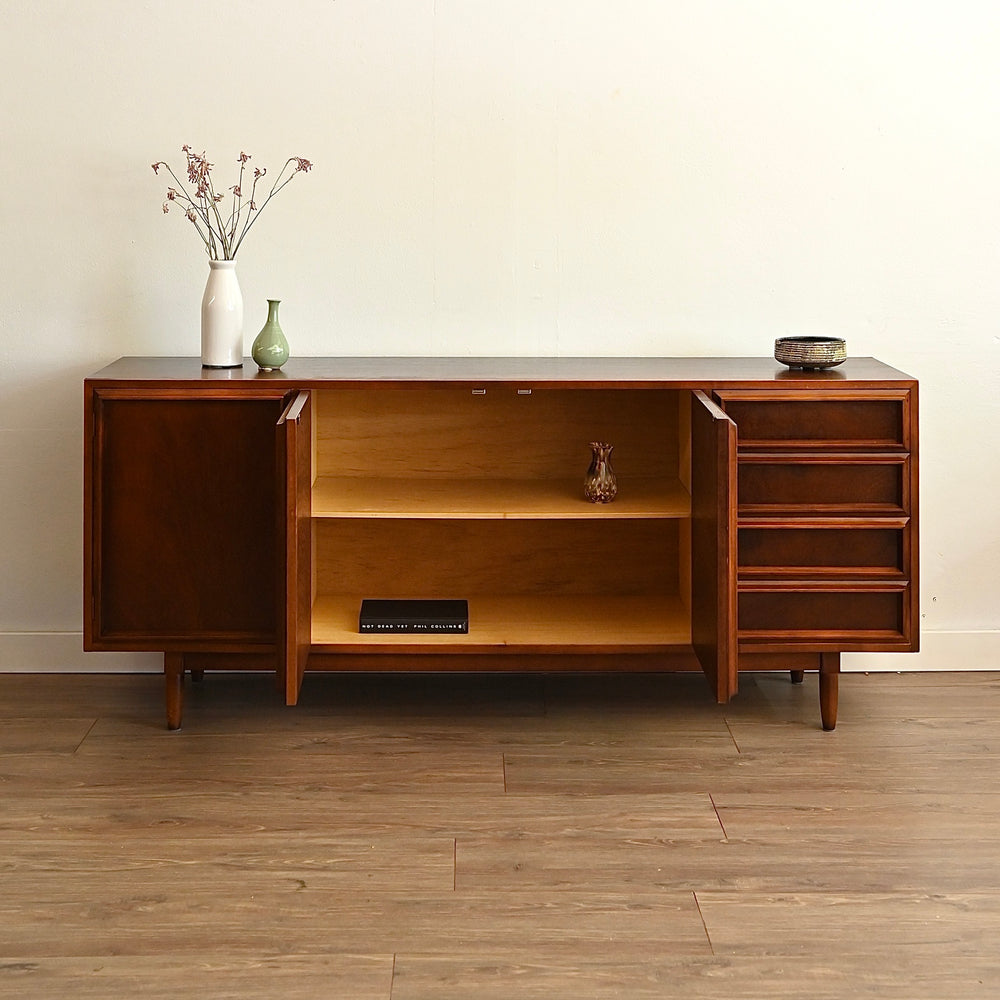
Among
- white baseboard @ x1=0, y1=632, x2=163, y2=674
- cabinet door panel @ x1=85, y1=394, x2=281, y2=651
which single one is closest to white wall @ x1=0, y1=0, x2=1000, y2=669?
white baseboard @ x1=0, y1=632, x2=163, y2=674

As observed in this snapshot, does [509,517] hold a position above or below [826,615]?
above

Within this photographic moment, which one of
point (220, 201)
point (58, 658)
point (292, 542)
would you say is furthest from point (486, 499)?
point (58, 658)

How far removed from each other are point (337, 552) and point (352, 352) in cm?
50

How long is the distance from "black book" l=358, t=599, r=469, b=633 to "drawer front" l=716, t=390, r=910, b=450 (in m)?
0.76

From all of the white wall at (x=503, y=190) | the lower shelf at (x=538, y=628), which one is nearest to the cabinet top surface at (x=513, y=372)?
the white wall at (x=503, y=190)

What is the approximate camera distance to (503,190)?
3.11m

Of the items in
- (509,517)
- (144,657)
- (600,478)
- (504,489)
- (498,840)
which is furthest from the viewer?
(144,657)

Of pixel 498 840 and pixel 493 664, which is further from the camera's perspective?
pixel 493 664

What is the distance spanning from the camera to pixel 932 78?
121 inches

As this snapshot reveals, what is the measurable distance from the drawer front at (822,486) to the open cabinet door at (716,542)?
0.12 metres

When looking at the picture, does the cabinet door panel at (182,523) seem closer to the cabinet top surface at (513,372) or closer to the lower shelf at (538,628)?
the cabinet top surface at (513,372)

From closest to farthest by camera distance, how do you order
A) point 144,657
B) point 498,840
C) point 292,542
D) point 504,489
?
1. point 498,840
2. point 292,542
3. point 504,489
4. point 144,657

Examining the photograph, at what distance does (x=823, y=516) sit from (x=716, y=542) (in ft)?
1.11

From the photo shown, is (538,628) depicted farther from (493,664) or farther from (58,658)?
(58,658)
